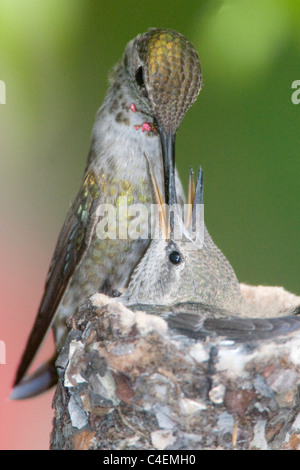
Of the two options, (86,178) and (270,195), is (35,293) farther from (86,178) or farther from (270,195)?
(270,195)

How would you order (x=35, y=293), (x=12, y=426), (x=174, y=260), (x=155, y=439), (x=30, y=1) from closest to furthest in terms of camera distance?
(x=155, y=439), (x=174, y=260), (x=30, y=1), (x=12, y=426), (x=35, y=293)

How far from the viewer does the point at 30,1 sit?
2045mm

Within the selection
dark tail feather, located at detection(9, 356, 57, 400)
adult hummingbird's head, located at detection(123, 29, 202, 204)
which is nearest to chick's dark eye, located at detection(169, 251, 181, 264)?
adult hummingbird's head, located at detection(123, 29, 202, 204)

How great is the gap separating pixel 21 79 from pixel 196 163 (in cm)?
71

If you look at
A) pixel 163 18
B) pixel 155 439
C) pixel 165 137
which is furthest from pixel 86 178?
pixel 155 439

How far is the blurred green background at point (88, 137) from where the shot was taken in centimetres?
218

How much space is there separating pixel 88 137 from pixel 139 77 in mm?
686

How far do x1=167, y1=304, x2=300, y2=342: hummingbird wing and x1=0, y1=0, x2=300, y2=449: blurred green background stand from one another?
1.01 metres

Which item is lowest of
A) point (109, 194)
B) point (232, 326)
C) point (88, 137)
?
point (232, 326)

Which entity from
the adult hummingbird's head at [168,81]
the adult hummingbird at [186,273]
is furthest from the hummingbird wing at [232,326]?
the adult hummingbird's head at [168,81]

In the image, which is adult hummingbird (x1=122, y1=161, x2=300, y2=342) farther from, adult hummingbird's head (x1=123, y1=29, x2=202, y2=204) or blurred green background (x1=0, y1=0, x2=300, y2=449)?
blurred green background (x1=0, y1=0, x2=300, y2=449)

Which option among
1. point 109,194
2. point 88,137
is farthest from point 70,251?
point 88,137

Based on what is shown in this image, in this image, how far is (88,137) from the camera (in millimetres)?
2373

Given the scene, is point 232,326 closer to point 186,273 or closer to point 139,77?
point 186,273
